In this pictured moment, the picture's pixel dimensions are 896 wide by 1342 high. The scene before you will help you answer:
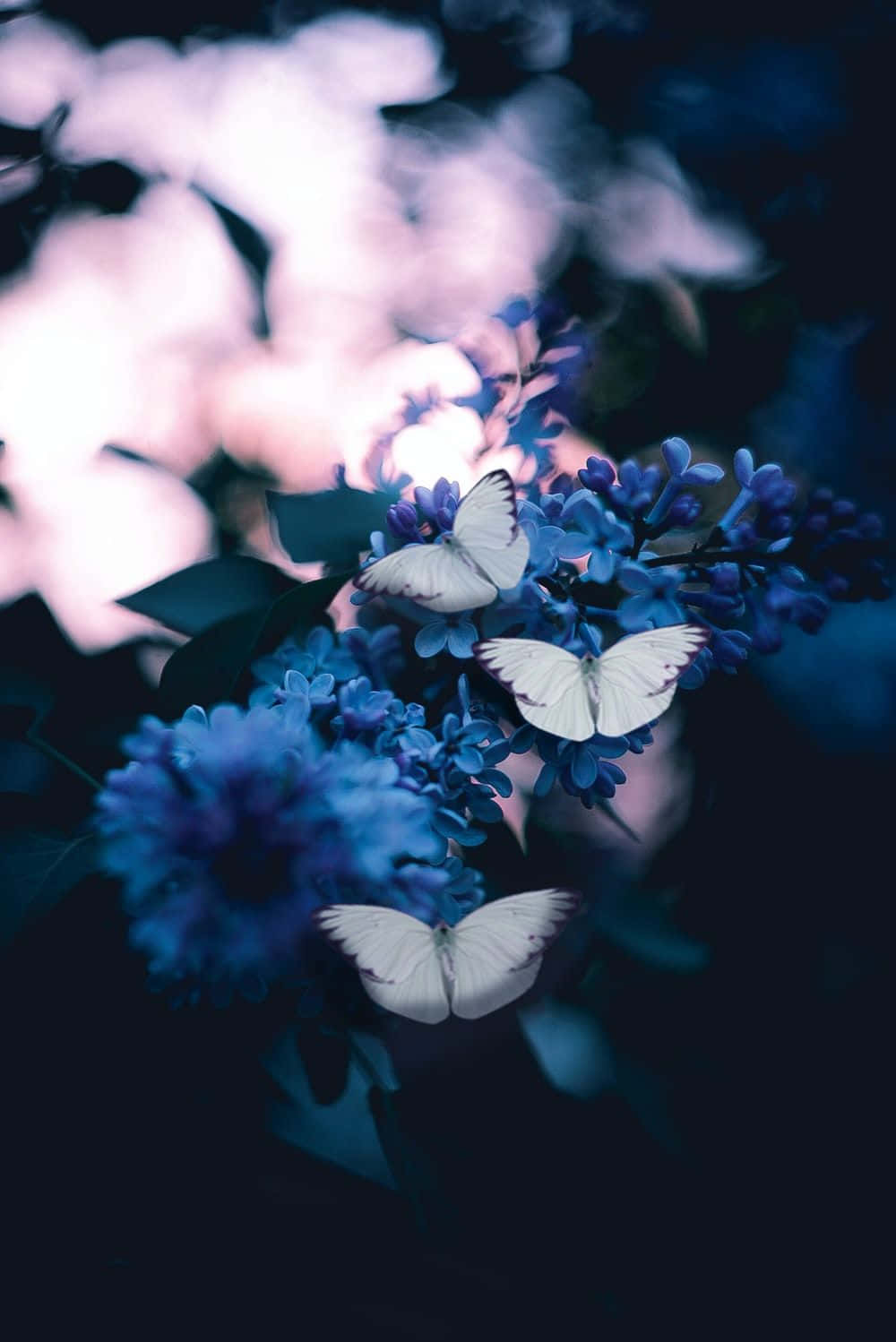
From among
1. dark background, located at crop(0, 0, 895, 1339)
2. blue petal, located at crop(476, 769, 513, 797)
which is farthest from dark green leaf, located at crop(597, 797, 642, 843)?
blue petal, located at crop(476, 769, 513, 797)

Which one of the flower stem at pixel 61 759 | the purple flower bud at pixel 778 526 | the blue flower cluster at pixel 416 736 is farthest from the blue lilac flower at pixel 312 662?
the purple flower bud at pixel 778 526

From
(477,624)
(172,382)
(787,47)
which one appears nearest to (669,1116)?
(477,624)

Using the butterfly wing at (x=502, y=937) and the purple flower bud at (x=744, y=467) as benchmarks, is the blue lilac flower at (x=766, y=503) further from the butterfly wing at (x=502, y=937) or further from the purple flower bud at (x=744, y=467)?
the butterfly wing at (x=502, y=937)

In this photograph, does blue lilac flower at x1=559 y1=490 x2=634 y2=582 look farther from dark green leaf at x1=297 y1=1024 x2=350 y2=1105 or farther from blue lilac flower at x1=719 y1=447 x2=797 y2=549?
dark green leaf at x1=297 y1=1024 x2=350 y2=1105

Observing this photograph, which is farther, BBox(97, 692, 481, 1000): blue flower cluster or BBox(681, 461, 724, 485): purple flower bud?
BBox(681, 461, 724, 485): purple flower bud

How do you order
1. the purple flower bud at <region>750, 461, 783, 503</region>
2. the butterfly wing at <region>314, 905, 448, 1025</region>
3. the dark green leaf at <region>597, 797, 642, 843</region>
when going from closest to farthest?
the butterfly wing at <region>314, 905, 448, 1025</region>, the purple flower bud at <region>750, 461, 783, 503</region>, the dark green leaf at <region>597, 797, 642, 843</region>

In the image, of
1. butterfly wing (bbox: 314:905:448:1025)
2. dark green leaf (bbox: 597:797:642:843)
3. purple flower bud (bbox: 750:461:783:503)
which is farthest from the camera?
dark green leaf (bbox: 597:797:642:843)
